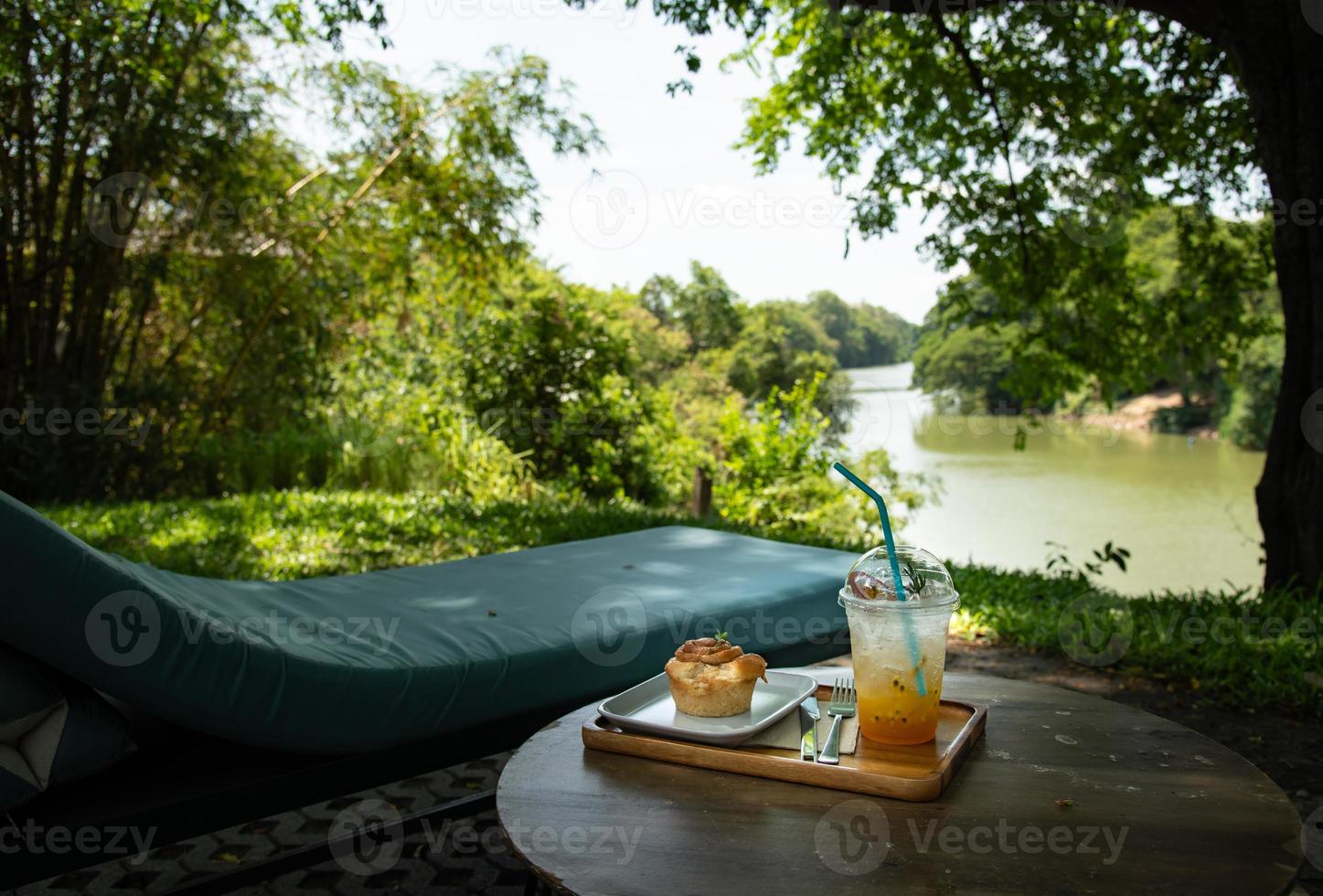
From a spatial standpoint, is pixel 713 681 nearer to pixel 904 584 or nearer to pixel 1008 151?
pixel 904 584

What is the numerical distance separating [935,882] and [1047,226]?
5577 mm

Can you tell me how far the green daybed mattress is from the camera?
57.0 inches

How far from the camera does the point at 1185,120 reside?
577 centimetres

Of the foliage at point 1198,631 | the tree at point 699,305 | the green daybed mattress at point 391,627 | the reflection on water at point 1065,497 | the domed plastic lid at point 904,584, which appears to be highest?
the tree at point 699,305

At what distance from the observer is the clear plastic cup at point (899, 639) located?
1286mm

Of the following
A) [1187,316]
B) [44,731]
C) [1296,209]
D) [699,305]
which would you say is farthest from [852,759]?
[699,305]

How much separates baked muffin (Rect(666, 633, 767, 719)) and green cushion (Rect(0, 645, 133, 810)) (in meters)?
0.90

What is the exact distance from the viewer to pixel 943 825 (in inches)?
44.9

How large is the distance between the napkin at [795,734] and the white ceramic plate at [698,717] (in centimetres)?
1

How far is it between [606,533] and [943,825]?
398 centimetres

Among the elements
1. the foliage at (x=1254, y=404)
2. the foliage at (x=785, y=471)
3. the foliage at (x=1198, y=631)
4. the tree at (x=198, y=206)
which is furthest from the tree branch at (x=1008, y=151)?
the foliage at (x=1254, y=404)

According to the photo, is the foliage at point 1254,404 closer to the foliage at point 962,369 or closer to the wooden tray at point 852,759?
the foliage at point 962,369

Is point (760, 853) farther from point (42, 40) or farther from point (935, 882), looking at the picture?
point (42, 40)

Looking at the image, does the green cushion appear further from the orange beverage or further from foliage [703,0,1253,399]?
foliage [703,0,1253,399]
